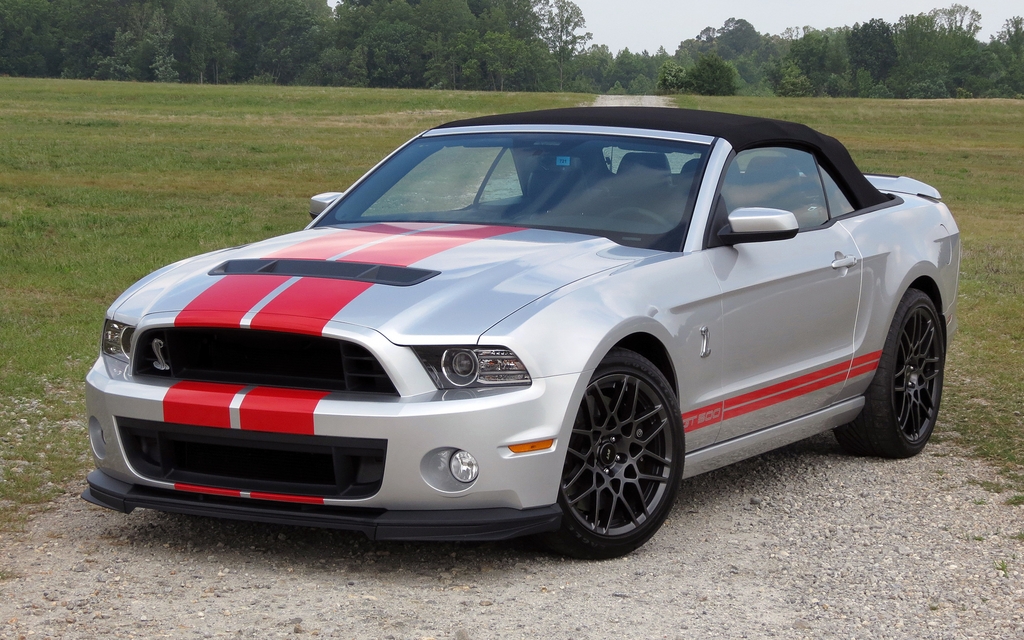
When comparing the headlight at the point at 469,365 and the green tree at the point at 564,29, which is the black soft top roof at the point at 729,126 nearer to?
the headlight at the point at 469,365

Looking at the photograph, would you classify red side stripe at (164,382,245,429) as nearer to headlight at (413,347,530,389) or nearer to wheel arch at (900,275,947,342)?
headlight at (413,347,530,389)

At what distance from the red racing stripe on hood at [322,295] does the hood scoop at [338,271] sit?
0.17ft

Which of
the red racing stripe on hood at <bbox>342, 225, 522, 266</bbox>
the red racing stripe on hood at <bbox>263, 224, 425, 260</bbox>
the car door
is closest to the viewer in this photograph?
the red racing stripe on hood at <bbox>342, 225, 522, 266</bbox>

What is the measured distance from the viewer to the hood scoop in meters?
4.18

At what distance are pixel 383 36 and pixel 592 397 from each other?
435 feet

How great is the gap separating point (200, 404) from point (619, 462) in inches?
54.5

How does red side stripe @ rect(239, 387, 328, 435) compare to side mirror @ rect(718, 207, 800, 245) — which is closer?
red side stripe @ rect(239, 387, 328, 435)

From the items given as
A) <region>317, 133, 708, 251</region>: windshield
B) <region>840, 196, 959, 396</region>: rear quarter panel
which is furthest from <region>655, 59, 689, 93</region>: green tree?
<region>317, 133, 708, 251</region>: windshield

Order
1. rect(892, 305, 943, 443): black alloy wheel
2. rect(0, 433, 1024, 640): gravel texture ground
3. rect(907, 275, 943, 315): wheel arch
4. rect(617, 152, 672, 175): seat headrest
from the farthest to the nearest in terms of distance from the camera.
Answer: rect(907, 275, 943, 315): wheel arch → rect(892, 305, 943, 443): black alloy wheel → rect(617, 152, 672, 175): seat headrest → rect(0, 433, 1024, 640): gravel texture ground

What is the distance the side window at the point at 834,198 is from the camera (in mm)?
5793

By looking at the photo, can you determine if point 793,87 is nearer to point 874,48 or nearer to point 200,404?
point 874,48

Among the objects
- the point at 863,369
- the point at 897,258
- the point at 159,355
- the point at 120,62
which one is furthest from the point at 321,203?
the point at 120,62

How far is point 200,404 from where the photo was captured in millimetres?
4004

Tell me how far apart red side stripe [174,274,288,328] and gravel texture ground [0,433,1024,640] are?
804 mm
